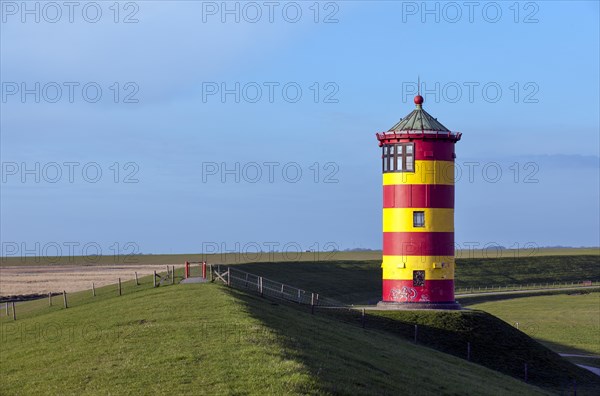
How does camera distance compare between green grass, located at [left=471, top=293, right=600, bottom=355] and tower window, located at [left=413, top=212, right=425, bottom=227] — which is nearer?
tower window, located at [left=413, top=212, right=425, bottom=227]

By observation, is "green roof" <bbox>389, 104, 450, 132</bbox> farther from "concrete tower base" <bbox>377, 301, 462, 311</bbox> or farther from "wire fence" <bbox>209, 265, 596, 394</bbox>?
"wire fence" <bbox>209, 265, 596, 394</bbox>

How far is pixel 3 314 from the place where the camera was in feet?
229

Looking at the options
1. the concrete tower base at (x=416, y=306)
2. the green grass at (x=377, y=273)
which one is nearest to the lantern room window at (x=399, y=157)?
the concrete tower base at (x=416, y=306)

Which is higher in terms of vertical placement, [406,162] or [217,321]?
[406,162]

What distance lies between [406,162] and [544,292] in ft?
281

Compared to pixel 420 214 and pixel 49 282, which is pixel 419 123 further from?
pixel 49 282

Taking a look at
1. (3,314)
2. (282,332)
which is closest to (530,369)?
(282,332)

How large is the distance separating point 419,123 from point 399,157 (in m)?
2.57

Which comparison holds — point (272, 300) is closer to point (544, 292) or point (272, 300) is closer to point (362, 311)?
point (362, 311)

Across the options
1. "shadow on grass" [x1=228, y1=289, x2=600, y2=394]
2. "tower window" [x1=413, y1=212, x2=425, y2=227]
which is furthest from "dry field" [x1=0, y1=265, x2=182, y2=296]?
"shadow on grass" [x1=228, y1=289, x2=600, y2=394]

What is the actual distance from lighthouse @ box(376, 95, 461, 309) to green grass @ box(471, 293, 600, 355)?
16.8 m

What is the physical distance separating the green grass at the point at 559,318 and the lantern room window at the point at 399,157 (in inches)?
838

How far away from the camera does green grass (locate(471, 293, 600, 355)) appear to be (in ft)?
239

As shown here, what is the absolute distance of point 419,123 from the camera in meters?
55.6
